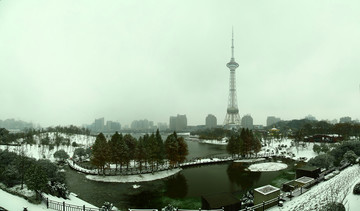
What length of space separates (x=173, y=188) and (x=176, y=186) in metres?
0.89

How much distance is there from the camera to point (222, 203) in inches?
577

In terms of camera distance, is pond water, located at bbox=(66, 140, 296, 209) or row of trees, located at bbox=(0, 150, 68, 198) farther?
pond water, located at bbox=(66, 140, 296, 209)

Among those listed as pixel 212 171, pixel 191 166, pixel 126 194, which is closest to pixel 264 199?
pixel 126 194

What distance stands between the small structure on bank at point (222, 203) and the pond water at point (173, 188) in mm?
3749

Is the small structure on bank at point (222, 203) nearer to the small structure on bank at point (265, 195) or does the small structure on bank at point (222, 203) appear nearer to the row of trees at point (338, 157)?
the small structure on bank at point (265, 195)

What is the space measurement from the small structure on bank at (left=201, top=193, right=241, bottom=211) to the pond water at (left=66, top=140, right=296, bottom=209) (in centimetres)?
375

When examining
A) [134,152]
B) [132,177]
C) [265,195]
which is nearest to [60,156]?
[134,152]

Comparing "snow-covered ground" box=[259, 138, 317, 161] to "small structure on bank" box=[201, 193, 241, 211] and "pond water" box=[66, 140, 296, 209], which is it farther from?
"small structure on bank" box=[201, 193, 241, 211]

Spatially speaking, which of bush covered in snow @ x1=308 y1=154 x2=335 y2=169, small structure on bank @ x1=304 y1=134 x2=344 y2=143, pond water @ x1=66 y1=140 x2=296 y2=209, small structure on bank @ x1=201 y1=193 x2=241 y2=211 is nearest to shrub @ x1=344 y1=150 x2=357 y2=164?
bush covered in snow @ x1=308 y1=154 x2=335 y2=169

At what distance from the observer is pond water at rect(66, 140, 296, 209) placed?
19.9 metres

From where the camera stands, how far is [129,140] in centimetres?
3600

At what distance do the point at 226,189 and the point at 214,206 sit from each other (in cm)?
1031

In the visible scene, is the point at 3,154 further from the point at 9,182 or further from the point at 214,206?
the point at 214,206

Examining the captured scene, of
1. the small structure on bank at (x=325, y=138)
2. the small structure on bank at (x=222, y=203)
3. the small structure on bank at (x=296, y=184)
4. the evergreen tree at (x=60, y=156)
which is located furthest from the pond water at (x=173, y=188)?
the small structure on bank at (x=325, y=138)
